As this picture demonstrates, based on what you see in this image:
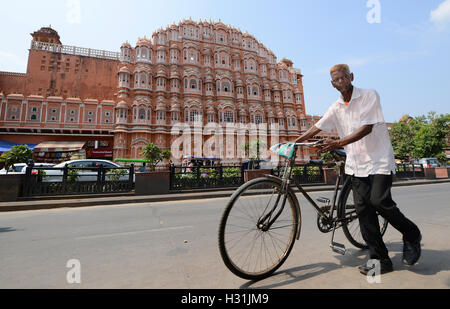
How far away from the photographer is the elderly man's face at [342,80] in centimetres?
205

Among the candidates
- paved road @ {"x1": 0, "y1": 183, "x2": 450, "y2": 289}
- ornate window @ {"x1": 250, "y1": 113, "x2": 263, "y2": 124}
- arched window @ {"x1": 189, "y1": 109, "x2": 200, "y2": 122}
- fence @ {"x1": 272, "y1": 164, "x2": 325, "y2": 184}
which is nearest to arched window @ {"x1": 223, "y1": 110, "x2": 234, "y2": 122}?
ornate window @ {"x1": 250, "y1": 113, "x2": 263, "y2": 124}

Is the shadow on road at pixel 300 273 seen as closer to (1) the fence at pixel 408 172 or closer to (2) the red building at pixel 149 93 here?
(1) the fence at pixel 408 172

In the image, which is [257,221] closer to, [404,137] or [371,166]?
[371,166]

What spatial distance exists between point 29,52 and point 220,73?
2641 cm

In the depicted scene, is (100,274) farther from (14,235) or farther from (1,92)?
(1,92)

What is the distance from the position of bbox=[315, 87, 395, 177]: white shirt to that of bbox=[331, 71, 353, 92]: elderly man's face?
0.08 metres

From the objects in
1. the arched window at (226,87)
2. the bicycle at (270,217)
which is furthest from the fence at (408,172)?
the arched window at (226,87)

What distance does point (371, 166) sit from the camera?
1.92 m

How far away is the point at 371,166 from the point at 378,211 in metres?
0.42

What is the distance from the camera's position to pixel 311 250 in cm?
244

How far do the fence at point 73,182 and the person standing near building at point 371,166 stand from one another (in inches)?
339

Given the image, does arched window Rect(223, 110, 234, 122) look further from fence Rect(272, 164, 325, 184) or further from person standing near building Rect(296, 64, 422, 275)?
person standing near building Rect(296, 64, 422, 275)
